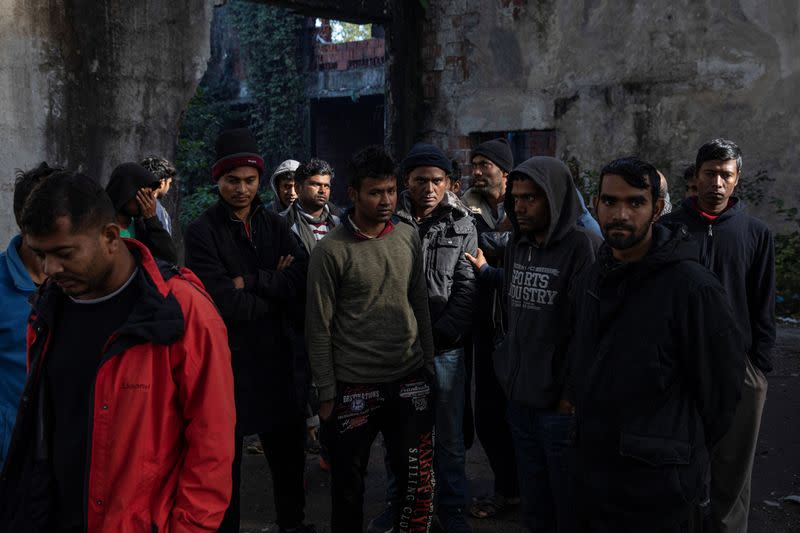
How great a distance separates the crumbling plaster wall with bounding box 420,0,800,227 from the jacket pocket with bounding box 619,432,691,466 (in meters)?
6.60

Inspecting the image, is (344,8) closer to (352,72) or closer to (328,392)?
(328,392)

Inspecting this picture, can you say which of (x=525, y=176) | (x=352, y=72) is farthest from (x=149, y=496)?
(x=352, y=72)

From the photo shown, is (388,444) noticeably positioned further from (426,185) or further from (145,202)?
(145,202)

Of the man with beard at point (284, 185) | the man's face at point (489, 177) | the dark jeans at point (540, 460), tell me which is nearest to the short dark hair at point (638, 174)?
the dark jeans at point (540, 460)

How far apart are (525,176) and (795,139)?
5998 millimetres

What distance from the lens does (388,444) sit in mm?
3504

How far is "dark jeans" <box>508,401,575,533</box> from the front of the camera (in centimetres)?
305

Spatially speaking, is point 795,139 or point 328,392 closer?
point 328,392

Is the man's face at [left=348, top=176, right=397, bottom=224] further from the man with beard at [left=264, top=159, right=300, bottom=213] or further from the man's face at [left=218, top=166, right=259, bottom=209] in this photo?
the man with beard at [left=264, top=159, right=300, bottom=213]

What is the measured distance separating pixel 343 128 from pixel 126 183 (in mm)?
16677

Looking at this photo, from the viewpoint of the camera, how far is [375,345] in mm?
3387

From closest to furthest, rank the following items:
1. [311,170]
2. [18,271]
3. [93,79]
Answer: [18,271] < [311,170] < [93,79]

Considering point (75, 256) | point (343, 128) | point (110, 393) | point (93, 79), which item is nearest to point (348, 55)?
point (343, 128)

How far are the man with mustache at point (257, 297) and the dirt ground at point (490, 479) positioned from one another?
0.61 meters
